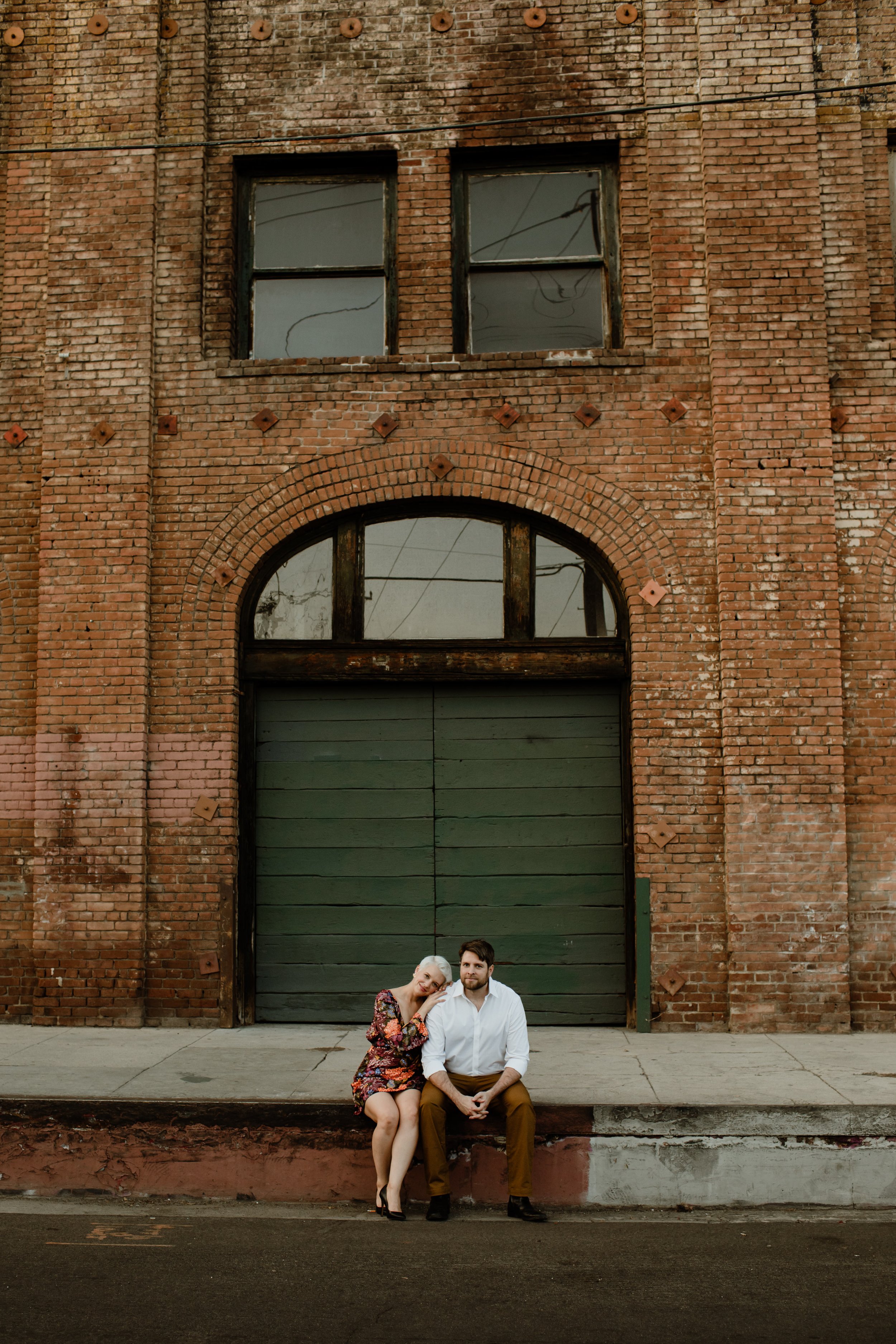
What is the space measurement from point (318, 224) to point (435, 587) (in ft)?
11.0

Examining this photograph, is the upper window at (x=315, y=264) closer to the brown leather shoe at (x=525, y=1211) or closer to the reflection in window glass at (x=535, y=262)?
the reflection in window glass at (x=535, y=262)

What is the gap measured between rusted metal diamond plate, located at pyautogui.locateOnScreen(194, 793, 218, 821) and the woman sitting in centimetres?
318

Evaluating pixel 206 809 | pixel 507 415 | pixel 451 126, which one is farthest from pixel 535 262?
pixel 206 809

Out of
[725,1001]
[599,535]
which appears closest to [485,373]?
[599,535]

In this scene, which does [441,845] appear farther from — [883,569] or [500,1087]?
[883,569]

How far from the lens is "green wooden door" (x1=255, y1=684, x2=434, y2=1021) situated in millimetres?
9219

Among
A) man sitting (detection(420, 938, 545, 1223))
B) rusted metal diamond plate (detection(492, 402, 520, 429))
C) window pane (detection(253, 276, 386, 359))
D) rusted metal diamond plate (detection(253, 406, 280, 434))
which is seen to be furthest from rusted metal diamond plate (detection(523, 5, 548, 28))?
man sitting (detection(420, 938, 545, 1223))

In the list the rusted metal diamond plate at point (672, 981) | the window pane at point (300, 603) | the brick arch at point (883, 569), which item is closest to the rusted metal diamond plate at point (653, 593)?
the brick arch at point (883, 569)

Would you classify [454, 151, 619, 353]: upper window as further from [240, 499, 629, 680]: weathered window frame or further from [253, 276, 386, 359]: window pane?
[240, 499, 629, 680]: weathered window frame

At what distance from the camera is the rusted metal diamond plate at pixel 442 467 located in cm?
924

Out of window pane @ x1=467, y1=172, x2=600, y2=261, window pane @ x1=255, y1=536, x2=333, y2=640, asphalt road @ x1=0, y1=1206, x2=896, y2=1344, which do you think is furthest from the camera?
window pane @ x1=467, y1=172, x2=600, y2=261

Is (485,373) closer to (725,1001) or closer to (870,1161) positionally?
(725,1001)

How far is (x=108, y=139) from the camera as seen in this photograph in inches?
381

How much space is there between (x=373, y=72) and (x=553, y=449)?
3622mm
